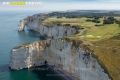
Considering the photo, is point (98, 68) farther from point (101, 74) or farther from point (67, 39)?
point (67, 39)

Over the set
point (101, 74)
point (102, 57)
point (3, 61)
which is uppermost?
point (102, 57)

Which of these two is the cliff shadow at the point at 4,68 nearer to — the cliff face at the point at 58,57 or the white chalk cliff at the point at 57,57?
the white chalk cliff at the point at 57,57

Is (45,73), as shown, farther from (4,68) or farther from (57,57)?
(4,68)

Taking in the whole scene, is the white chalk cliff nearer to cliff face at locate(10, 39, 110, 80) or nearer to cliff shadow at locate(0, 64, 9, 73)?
→ cliff face at locate(10, 39, 110, 80)

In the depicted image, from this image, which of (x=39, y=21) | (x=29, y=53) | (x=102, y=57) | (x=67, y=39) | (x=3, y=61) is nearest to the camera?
(x=102, y=57)

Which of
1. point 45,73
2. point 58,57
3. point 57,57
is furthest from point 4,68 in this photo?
point 58,57

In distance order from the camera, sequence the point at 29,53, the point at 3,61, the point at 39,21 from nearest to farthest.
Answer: the point at 29,53, the point at 3,61, the point at 39,21

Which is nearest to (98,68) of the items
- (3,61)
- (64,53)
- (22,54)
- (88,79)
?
(88,79)

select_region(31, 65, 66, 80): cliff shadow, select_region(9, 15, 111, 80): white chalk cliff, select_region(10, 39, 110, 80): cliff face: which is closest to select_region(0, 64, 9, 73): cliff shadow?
select_region(9, 15, 111, 80): white chalk cliff

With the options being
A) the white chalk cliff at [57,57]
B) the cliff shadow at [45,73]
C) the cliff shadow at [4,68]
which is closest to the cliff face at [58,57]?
the white chalk cliff at [57,57]
